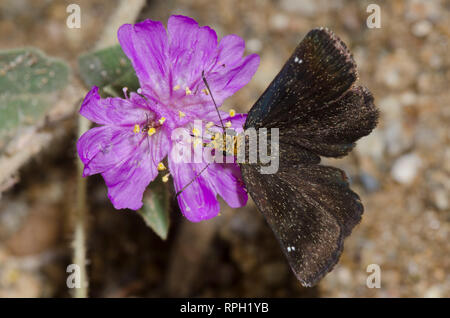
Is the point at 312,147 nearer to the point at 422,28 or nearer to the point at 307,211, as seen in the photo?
the point at 307,211

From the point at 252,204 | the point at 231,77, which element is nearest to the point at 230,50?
the point at 231,77

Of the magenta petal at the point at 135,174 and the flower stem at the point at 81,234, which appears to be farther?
the flower stem at the point at 81,234

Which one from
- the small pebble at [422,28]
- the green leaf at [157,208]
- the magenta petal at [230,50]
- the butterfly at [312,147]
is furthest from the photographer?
the small pebble at [422,28]

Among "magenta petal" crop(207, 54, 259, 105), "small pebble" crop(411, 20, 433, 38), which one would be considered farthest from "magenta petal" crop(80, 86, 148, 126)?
"small pebble" crop(411, 20, 433, 38)

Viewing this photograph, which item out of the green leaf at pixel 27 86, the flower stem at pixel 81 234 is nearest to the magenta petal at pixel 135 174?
the flower stem at pixel 81 234

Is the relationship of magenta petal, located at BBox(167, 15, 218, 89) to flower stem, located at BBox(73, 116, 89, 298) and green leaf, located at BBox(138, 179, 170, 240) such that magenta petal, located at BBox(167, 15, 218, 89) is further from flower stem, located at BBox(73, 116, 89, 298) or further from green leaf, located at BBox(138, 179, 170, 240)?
flower stem, located at BBox(73, 116, 89, 298)

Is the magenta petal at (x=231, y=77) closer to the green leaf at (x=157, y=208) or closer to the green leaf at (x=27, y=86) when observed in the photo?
the green leaf at (x=157, y=208)
